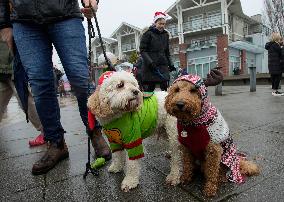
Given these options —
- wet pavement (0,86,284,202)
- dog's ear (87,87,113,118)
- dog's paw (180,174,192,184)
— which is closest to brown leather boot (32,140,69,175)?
wet pavement (0,86,284,202)

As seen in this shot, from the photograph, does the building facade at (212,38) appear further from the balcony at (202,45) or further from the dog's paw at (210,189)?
the dog's paw at (210,189)

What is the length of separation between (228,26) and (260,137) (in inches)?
1300

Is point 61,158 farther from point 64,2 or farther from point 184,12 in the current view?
point 184,12

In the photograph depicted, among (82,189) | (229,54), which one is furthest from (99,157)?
(229,54)

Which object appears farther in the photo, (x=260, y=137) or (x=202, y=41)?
(x=202, y=41)

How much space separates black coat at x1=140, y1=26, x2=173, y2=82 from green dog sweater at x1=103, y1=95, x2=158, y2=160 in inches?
126

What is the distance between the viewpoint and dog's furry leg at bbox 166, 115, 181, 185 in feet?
9.12

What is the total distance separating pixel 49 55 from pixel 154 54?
10.1 feet

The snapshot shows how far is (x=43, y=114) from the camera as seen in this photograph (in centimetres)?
342

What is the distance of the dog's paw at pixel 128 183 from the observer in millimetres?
2689

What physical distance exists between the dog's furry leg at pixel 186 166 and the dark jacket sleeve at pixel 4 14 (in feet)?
7.60

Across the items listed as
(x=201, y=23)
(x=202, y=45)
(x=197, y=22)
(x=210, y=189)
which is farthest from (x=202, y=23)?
(x=210, y=189)

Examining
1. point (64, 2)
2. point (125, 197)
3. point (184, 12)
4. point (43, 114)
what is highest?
point (184, 12)

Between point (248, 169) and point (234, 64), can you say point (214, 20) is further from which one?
point (248, 169)
